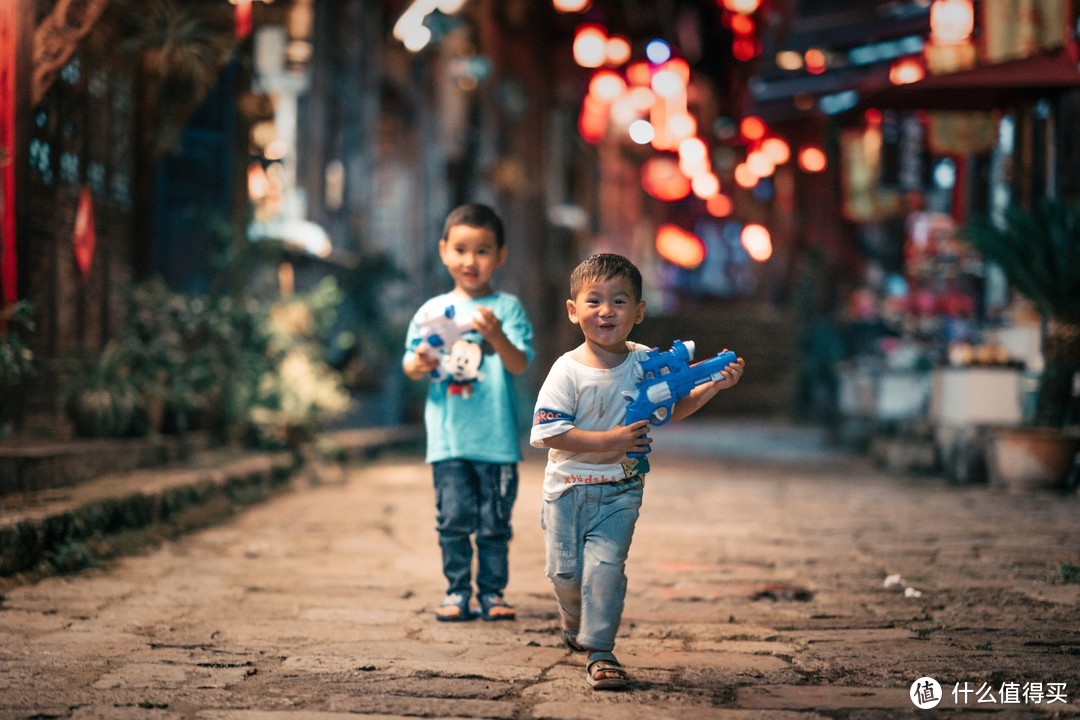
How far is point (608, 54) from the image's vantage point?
2630cm

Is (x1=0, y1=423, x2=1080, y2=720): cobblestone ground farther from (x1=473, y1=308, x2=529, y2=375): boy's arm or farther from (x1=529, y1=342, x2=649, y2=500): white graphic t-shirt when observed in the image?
(x1=473, y1=308, x2=529, y2=375): boy's arm

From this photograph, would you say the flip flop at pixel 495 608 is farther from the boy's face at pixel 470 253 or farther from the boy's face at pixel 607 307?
the boy's face at pixel 607 307

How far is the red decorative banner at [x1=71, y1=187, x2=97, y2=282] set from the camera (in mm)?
9555

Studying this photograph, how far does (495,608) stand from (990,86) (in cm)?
853

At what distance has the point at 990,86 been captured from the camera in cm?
1150

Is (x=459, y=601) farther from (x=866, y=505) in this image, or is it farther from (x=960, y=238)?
(x=960, y=238)

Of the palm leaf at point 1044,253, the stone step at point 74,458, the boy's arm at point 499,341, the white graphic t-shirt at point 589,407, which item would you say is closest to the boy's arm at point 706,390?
the white graphic t-shirt at point 589,407

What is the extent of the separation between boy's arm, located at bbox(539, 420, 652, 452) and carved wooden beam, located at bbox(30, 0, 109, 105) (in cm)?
493

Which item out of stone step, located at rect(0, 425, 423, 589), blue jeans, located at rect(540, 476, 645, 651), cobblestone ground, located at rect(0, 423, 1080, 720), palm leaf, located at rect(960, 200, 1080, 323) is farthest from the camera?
palm leaf, located at rect(960, 200, 1080, 323)

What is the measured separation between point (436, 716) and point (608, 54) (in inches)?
947

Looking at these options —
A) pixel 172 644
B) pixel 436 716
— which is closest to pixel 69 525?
pixel 172 644

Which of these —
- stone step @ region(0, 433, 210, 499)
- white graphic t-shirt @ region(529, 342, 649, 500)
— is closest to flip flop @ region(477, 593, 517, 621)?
white graphic t-shirt @ region(529, 342, 649, 500)

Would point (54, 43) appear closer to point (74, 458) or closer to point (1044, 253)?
point (74, 458)

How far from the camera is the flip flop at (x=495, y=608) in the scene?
5102 mm
